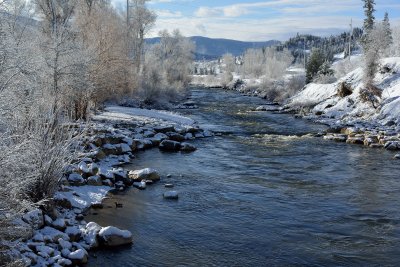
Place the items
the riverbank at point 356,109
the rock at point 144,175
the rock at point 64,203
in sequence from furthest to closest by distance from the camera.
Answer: the riverbank at point 356,109, the rock at point 144,175, the rock at point 64,203

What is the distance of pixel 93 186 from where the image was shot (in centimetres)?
1496

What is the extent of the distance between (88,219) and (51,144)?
2390mm

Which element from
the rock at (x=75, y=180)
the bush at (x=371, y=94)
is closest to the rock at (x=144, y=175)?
the rock at (x=75, y=180)

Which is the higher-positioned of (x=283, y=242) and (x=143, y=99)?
(x=143, y=99)

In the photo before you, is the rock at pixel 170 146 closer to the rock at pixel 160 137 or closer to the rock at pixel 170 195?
the rock at pixel 160 137

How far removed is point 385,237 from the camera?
11.6 metres

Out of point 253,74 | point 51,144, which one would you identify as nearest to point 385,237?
point 51,144

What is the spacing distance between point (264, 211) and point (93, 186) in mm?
5899

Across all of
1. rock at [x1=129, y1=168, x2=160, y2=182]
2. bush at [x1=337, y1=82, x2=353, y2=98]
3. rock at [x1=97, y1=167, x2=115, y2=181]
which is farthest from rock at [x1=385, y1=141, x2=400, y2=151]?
bush at [x1=337, y1=82, x2=353, y2=98]

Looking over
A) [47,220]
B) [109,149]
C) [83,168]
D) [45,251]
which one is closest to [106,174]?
[83,168]

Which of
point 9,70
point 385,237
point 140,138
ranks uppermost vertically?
point 9,70

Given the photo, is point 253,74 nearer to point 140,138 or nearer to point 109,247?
point 140,138

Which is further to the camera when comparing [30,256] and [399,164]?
[399,164]

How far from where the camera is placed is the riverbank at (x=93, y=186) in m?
9.78
